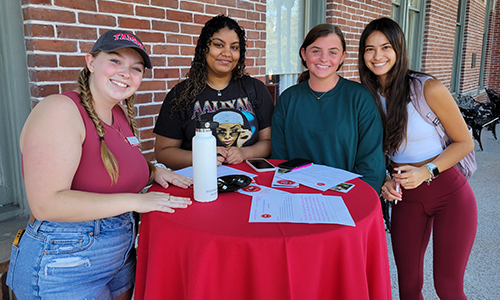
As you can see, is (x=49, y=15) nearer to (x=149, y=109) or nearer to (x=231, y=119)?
(x=149, y=109)

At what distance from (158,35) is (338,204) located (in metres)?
2.05

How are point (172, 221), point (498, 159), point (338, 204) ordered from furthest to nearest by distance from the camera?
point (498, 159)
point (338, 204)
point (172, 221)

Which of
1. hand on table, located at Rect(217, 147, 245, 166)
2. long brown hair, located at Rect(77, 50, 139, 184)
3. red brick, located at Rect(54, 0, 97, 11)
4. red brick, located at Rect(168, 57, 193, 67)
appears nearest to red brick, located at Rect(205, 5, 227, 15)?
red brick, located at Rect(168, 57, 193, 67)

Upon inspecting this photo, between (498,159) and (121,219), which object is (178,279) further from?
(498,159)

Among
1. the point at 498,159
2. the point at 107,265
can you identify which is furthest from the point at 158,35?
the point at 498,159

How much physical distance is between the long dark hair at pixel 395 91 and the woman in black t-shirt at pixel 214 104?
0.77 metres

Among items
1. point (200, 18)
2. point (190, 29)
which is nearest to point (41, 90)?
point (190, 29)

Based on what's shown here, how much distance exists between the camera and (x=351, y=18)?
4.97m

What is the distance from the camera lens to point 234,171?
176cm

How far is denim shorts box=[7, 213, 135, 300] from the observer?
1.26 meters

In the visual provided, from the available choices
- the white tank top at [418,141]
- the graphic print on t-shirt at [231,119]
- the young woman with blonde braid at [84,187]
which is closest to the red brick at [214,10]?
the graphic print on t-shirt at [231,119]

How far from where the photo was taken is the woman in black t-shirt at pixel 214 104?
2143 mm

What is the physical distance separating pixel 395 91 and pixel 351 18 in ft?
11.6

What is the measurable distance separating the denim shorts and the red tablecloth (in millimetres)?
273
